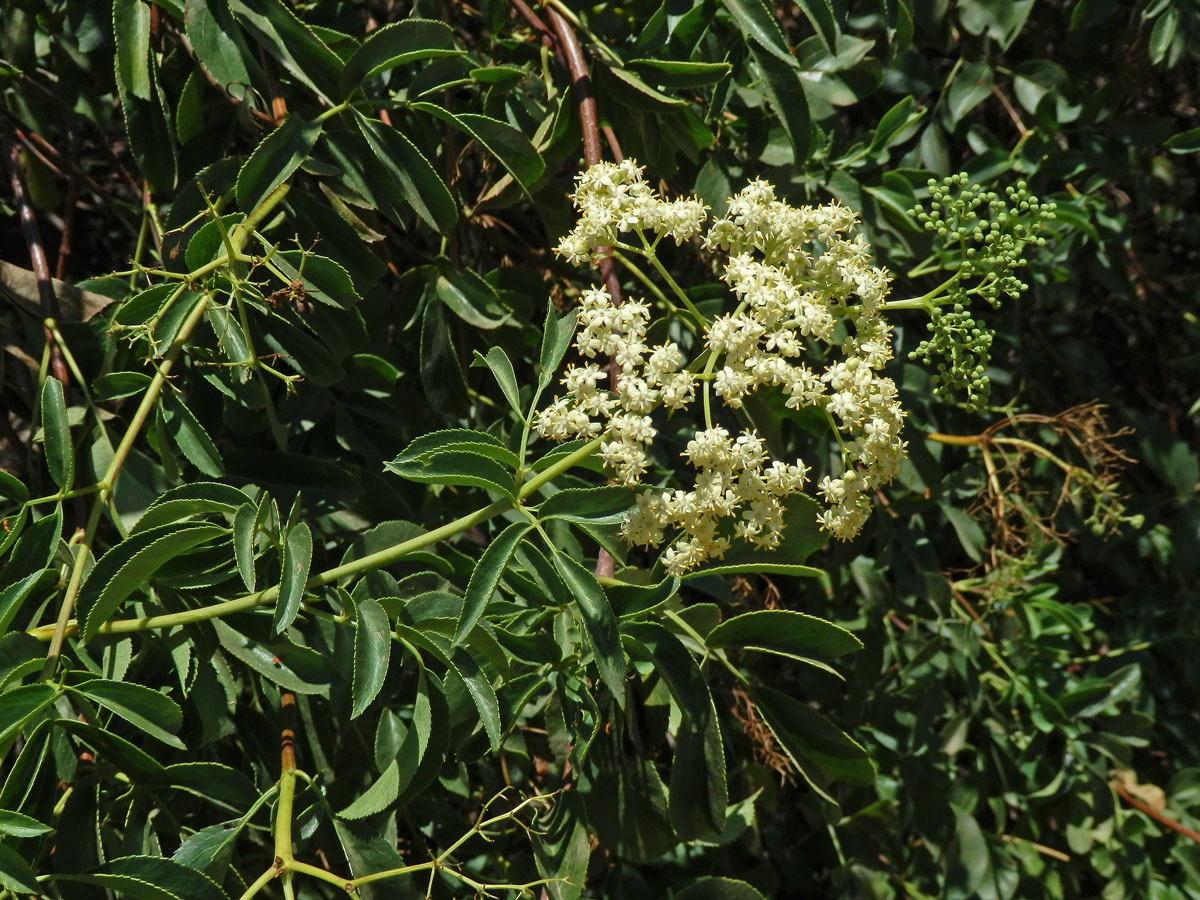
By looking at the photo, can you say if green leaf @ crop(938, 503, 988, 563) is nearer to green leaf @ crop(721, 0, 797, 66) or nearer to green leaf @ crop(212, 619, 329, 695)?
green leaf @ crop(721, 0, 797, 66)

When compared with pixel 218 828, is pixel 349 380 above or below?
above

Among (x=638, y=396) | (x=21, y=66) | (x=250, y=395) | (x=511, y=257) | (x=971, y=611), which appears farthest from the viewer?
(x=971, y=611)

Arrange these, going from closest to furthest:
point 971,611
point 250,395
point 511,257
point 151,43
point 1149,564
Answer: point 250,395 < point 151,43 < point 511,257 < point 971,611 < point 1149,564

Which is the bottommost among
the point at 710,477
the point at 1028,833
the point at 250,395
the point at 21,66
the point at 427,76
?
the point at 1028,833

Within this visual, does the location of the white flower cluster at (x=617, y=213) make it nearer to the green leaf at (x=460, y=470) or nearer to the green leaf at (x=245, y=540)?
the green leaf at (x=460, y=470)

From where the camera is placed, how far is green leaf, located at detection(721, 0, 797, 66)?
137 cm

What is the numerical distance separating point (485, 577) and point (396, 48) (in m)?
0.69

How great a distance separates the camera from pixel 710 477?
46.4 inches

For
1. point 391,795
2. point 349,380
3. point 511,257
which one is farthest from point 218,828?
point 511,257

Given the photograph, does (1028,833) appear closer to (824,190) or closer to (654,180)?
(824,190)

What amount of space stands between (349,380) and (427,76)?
445 mm

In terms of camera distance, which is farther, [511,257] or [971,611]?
[971,611]

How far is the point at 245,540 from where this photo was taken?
111 centimetres

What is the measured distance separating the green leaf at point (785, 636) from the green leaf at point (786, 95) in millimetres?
664
